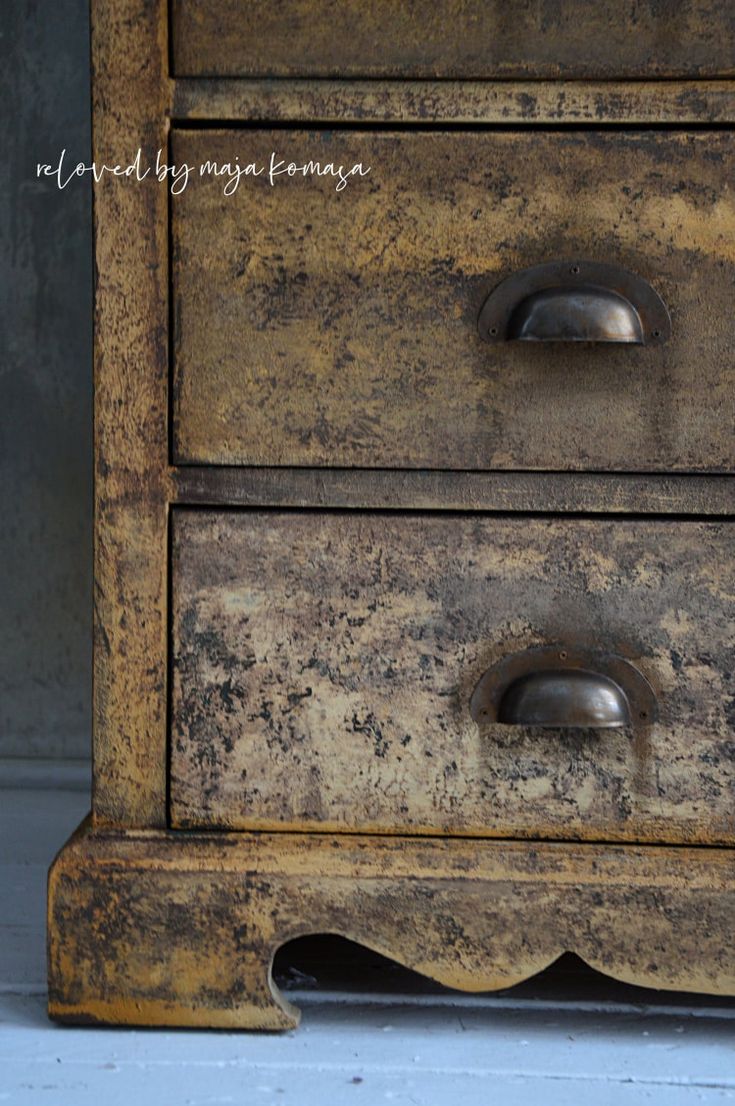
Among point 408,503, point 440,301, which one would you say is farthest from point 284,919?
point 440,301

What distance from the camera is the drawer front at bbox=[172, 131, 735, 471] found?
1.04 meters

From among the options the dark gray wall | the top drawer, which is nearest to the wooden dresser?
the top drawer

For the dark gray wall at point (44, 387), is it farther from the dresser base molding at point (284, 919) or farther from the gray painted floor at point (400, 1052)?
the dresser base molding at point (284, 919)

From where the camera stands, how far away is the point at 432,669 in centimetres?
108

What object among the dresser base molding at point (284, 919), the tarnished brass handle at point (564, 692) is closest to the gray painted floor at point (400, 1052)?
the dresser base molding at point (284, 919)

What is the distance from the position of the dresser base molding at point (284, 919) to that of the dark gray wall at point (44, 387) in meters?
0.86

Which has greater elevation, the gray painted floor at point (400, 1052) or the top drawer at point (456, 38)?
the top drawer at point (456, 38)

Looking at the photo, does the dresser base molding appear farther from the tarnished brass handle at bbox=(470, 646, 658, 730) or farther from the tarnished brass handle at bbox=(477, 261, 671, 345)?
the tarnished brass handle at bbox=(477, 261, 671, 345)

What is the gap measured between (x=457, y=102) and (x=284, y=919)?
2.38 feet

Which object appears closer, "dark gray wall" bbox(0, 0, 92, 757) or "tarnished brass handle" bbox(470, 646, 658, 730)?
"tarnished brass handle" bbox(470, 646, 658, 730)

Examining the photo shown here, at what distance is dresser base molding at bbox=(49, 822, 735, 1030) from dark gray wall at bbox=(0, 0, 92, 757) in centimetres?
86

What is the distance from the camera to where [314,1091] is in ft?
3.21

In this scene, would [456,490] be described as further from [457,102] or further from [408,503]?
[457,102]

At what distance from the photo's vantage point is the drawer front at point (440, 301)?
104 cm
